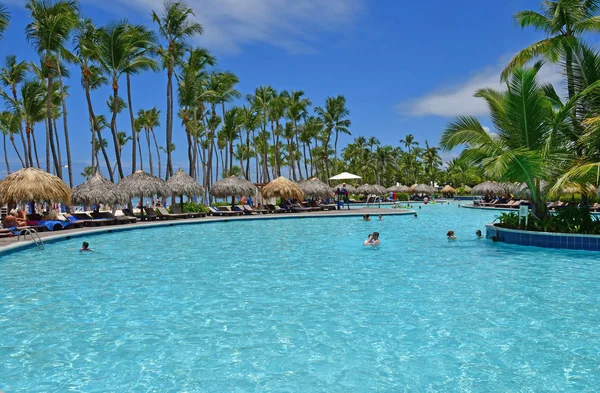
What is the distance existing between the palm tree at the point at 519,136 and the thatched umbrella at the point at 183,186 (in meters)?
16.8

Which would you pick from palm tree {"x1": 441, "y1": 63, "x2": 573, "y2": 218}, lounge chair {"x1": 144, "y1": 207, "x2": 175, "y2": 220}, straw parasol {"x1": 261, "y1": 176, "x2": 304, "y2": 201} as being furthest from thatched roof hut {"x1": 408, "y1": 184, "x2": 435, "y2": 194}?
palm tree {"x1": 441, "y1": 63, "x2": 573, "y2": 218}

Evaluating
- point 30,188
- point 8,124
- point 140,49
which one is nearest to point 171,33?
point 140,49

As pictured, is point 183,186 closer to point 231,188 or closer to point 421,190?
point 231,188

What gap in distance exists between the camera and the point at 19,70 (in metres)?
36.4

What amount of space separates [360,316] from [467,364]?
6.40 feet

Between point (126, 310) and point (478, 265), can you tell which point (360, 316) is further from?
point (478, 265)

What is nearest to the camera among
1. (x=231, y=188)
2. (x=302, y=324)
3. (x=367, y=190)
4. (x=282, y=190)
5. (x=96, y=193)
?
(x=302, y=324)

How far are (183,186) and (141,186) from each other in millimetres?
2590

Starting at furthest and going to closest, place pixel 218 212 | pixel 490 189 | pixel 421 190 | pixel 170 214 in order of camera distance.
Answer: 1. pixel 421 190
2. pixel 490 189
3. pixel 218 212
4. pixel 170 214

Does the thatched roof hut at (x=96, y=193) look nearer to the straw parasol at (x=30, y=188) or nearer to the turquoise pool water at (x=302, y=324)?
the straw parasol at (x=30, y=188)

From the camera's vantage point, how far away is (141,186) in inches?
952

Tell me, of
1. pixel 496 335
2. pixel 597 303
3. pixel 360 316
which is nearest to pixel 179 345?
pixel 360 316

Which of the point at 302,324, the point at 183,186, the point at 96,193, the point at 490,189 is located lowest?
the point at 302,324


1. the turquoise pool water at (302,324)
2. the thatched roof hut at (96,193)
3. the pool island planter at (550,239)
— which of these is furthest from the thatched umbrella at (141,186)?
the pool island planter at (550,239)
